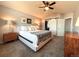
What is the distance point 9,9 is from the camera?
3.06 metres

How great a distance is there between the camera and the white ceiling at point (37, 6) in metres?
2.80

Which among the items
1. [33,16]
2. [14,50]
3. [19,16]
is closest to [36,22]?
[33,16]

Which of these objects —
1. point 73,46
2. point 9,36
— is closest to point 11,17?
point 9,36

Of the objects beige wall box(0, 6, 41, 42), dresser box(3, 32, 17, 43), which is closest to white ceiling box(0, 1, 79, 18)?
beige wall box(0, 6, 41, 42)

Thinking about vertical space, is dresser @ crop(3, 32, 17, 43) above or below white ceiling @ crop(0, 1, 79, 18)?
below

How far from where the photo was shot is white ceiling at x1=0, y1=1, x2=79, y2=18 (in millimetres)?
2795

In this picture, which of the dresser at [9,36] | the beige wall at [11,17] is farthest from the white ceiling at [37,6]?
the dresser at [9,36]

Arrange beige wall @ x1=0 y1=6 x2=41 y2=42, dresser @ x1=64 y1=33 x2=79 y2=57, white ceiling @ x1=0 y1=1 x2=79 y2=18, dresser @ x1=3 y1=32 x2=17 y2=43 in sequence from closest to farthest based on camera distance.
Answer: dresser @ x1=64 y1=33 x2=79 y2=57
white ceiling @ x1=0 y1=1 x2=79 y2=18
beige wall @ x1=0 y1=6 x2=41 y2=42
dresser @ x1=3 y1=32 x2=17 y2=43

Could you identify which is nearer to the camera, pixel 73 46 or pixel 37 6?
pixel 73 46

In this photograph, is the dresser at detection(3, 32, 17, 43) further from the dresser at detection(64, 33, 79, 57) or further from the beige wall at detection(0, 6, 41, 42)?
the dresser at detection(64, 33, 79, 57)

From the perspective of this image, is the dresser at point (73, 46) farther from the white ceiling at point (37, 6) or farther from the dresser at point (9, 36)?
the dresser at point (9, 36)

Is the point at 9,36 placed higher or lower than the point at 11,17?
lower

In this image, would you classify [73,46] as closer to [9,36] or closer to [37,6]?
[37,6]

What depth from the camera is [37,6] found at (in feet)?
10.1
